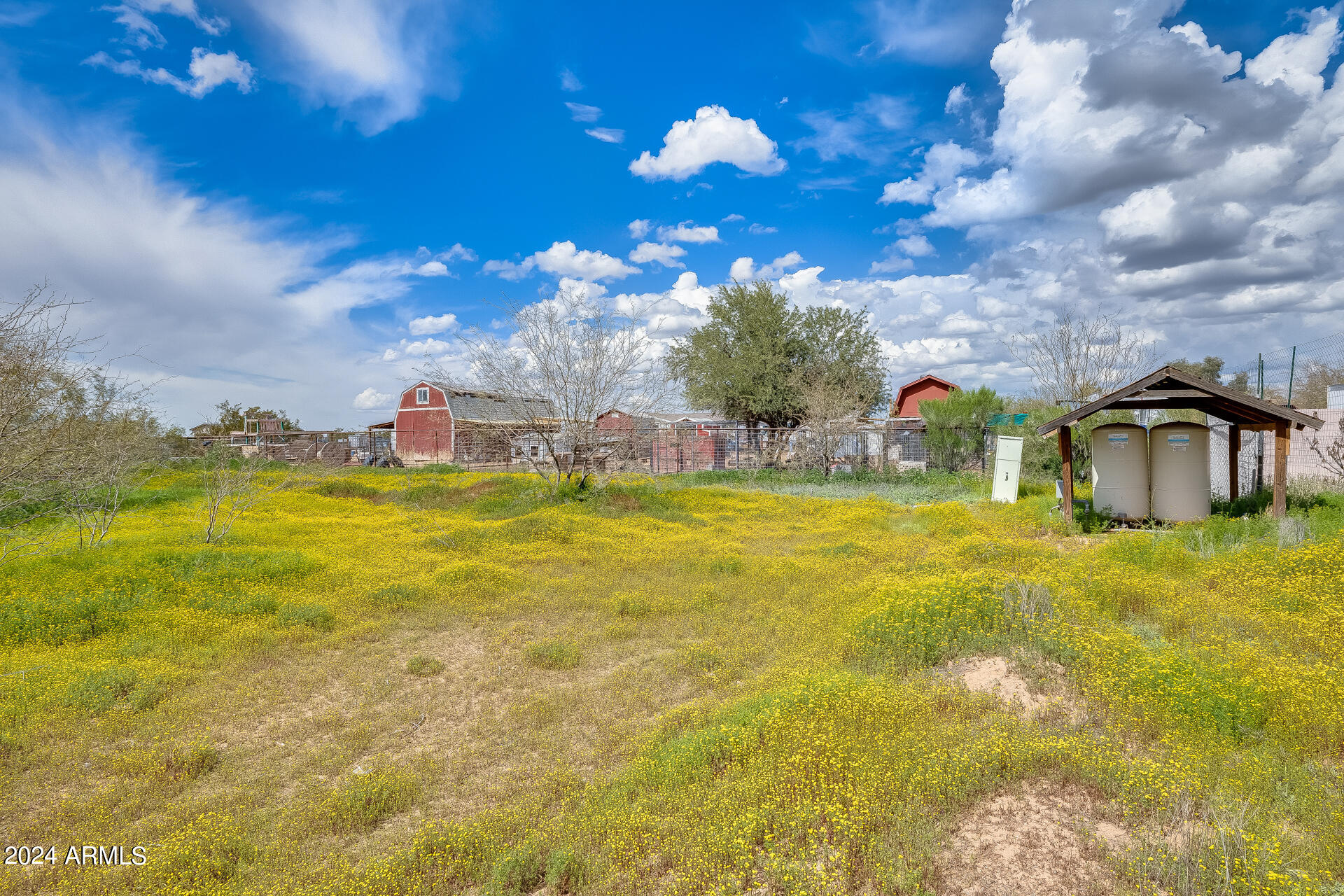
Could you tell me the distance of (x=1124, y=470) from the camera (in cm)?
1232

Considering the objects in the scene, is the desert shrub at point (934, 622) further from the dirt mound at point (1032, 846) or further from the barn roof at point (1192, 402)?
the barn roof at point (1192, 402)

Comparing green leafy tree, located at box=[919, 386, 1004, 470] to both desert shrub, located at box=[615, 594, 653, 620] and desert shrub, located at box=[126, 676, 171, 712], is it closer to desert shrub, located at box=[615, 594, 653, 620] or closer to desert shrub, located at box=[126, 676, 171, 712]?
desert shrub, located at box=[615, 594, 653, 620]

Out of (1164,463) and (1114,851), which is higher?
(1164,463)

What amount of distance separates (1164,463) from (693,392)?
22263 mm

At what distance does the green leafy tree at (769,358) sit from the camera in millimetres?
30453

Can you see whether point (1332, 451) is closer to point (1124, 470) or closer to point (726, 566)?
point (1124, 470)

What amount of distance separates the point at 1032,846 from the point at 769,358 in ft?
91.3

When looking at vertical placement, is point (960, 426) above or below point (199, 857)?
above

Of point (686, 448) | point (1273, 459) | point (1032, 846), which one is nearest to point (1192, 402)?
point (1273, 459)

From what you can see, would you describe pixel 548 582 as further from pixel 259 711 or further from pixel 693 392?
pixel 693 392

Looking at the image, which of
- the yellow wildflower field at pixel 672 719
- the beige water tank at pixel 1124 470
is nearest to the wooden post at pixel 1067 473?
the beige water tank at pixel 1124 470

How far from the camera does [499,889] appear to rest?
10.5 feet

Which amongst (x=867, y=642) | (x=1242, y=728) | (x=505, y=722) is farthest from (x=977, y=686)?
(x=505, y=722)

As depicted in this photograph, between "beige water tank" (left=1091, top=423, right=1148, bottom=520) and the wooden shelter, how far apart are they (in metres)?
0.63
